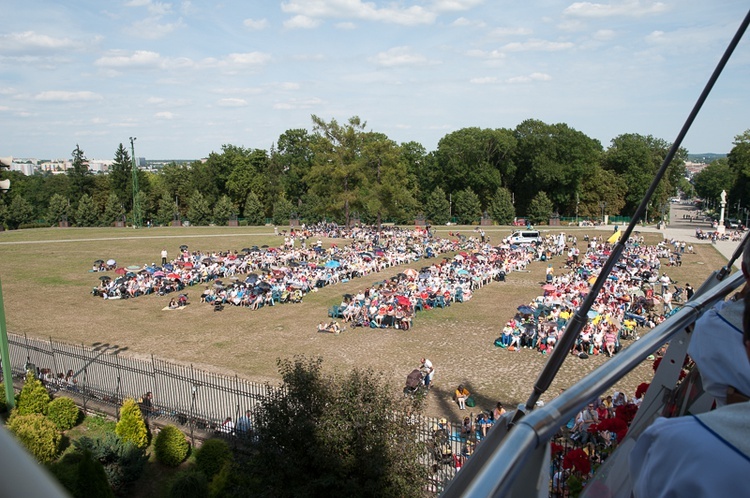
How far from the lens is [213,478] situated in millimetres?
10570

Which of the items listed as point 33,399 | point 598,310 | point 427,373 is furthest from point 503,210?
point 33,399

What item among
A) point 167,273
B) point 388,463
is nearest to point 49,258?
point 167,273

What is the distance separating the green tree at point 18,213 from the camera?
6849cm

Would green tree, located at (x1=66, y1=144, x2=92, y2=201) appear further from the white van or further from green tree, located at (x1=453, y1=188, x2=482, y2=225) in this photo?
the white van

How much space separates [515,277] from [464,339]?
12996 mm

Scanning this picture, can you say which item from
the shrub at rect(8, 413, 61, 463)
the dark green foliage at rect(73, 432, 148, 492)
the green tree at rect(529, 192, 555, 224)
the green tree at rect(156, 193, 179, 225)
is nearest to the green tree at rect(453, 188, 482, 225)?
the green tree at rect(529, 192, 555, 224)

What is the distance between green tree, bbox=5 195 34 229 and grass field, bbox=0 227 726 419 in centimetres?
3777

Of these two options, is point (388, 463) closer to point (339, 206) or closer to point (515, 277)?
point (515, 277)

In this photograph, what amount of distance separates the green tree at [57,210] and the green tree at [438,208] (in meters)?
44.5

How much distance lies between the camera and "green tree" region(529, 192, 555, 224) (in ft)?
A: 214

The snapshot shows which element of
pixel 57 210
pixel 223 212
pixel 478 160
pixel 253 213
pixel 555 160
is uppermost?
pixel 478 160

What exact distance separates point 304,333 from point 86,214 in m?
59.1

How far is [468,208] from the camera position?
66250 millimetres

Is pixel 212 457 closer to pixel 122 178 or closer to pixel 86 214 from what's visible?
pixel 86 214
